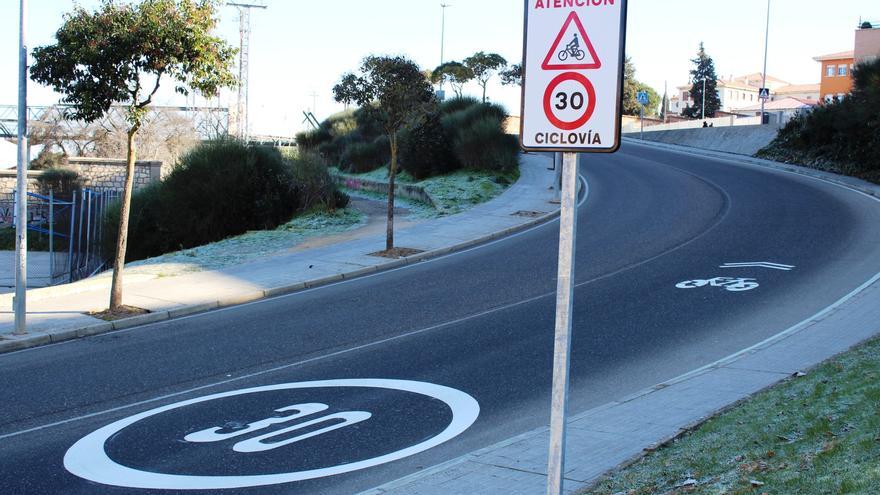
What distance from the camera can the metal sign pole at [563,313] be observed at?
3.80 metres

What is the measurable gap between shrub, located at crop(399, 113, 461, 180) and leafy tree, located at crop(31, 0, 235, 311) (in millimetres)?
21850

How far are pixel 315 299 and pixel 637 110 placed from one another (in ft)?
302

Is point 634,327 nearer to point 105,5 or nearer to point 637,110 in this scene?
point 105,5

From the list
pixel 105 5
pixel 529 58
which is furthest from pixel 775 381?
pixel 105 5

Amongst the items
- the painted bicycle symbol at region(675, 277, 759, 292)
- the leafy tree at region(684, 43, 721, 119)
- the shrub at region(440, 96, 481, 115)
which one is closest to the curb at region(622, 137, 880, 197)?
the shrub at region(440, 96, 481, 115)

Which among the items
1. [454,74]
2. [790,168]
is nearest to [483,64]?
[454,74]

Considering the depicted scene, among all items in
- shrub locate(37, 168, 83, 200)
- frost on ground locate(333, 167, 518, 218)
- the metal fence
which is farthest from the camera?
shrub locate(37, 168, 83, 200)

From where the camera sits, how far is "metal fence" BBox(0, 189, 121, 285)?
82.2 ft

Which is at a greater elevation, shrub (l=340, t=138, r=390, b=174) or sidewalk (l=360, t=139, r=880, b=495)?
shrub (l=340, t=138, r=390, b=174)

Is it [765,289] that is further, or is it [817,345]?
[765,289]

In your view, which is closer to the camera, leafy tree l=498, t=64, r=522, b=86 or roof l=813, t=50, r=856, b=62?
leafy tree l=498, t=64, r=522, b=86

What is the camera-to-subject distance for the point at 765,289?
1439 centimetres

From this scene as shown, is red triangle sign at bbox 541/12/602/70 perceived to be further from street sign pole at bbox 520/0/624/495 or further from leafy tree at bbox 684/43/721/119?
leafy tree at bbox 684/43/721/119

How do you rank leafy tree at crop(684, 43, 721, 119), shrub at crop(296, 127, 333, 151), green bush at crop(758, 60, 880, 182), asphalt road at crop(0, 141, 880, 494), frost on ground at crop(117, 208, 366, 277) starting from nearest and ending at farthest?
1. asphalt road at crop(0, 141, 880, 494)
2. frost on ground at crop(117, 208, 366, 277)
3. green bush at crop(758, 60, 880, 182)
4. shrub at crop(296, 127, 333, 151)
5. leafy tree at crop(684, 43, 721, 119)
